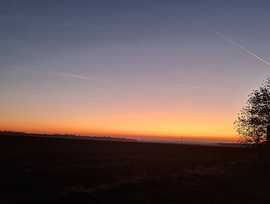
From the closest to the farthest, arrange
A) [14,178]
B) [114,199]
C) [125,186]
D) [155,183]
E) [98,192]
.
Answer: [114,199], [98,192], [125,186], [155,183], [14,178]

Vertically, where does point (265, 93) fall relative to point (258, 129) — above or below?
above

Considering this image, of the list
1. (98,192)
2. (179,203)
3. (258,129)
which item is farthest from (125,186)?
(258,129)

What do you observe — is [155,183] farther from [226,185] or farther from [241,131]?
[241,131]

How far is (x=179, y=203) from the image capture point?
52.8 feet

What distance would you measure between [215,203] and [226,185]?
5.13 meters

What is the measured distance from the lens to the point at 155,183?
64.8 ft

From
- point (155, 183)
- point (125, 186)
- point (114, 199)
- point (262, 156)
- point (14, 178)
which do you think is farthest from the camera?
point (262, 156)

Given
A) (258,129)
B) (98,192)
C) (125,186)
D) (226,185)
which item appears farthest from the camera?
(258,129)

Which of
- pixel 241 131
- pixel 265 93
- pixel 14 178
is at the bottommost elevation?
pixel 14 178

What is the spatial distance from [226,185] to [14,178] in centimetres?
1519

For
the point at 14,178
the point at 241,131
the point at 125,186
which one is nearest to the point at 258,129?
the point at 241,131

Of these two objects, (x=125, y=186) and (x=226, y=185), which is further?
(x=226, y=185)

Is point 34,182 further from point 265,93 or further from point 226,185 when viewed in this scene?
point 265,93

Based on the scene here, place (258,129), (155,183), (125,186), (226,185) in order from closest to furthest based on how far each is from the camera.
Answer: (125,186)
(155,183)
(226,185)
(258,129)
